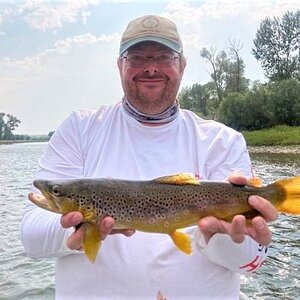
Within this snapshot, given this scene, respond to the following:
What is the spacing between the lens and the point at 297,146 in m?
38.2

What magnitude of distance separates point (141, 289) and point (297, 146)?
122 feet

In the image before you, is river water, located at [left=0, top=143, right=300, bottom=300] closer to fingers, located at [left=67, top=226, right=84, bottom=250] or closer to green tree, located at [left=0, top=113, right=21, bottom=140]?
fingers, located at [left=67, top=226, right=84, bottom=250]

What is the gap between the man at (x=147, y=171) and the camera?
2.71 meters

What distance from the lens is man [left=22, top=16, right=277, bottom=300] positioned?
271 centimetres

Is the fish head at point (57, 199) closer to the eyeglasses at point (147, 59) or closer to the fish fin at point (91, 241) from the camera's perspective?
the fish fin at point (91, 241)

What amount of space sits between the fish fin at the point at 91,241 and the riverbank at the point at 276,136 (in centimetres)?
3924

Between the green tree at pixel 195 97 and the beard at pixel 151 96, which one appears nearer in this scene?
the beard at pixel 151 96

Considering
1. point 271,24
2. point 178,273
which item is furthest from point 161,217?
point 271,24

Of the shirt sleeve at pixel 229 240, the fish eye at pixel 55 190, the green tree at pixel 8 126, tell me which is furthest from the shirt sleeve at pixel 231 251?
the green tree at pixel 8 126

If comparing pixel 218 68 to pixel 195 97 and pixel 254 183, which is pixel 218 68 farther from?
pixel 254 183

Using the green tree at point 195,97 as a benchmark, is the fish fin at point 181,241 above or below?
below


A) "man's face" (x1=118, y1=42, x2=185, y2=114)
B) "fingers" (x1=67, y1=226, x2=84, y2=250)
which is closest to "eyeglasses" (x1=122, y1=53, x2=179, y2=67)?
"man's face" (x1=118, y1=42, x2=185, y2=114)

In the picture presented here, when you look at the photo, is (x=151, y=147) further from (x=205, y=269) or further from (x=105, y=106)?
(x=205, y=269)

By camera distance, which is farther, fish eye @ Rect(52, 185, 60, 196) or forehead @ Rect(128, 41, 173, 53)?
forehead @ Rect(128, 41, 173, 53)
